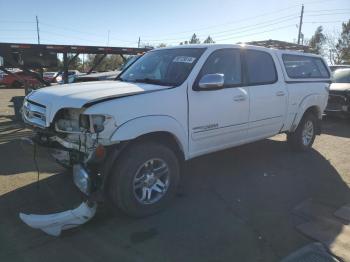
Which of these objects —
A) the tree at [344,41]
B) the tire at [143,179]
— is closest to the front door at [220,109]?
the tire at [143,179]

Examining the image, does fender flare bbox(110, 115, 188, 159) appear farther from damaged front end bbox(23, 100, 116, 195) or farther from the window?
→ the window

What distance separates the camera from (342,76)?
11062 mm

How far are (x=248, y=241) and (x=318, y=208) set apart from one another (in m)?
1.29

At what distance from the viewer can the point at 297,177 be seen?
17.8ft

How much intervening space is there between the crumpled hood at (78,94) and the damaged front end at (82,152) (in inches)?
3.4

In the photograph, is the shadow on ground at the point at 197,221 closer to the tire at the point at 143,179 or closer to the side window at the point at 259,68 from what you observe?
the tire at the point at 143,179

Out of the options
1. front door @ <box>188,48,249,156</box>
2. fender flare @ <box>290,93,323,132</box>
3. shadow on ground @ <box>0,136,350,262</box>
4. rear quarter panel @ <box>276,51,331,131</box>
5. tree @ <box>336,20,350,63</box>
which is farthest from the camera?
tree @ <box>336,20,350,63</box>

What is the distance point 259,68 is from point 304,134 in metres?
2.09

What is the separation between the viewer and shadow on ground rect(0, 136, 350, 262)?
330 cm

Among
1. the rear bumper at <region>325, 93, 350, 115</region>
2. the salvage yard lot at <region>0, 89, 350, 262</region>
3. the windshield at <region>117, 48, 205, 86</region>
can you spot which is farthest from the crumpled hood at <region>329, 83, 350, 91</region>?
the windshield at <region>117, 48, 205, 86</region>

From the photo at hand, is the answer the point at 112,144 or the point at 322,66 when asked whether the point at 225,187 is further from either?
the point at 322,66

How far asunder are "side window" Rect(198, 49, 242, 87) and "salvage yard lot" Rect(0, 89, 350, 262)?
58.7 inches

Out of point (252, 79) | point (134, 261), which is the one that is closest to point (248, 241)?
point (134, 261)

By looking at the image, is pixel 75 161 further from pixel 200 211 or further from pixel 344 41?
pixel 344 41
